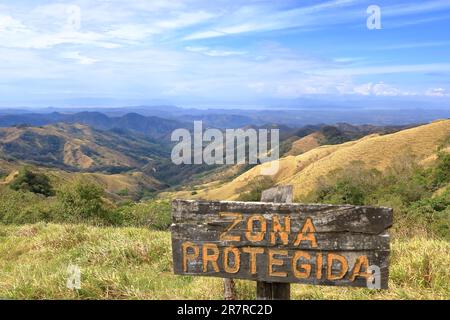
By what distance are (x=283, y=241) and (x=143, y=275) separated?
325 centimetres

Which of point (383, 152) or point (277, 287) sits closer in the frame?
point (277, 287)

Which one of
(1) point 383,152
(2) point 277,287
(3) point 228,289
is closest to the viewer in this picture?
(2) point 277,287

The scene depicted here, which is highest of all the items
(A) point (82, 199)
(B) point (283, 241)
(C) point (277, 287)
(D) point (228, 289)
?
(B) point (283, 241)

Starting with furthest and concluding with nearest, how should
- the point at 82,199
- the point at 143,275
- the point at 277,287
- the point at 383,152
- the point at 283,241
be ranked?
the point at 383,152 → the point at 82,199 → the point at 143,275 → the point at 277,287 → the point at 283,241

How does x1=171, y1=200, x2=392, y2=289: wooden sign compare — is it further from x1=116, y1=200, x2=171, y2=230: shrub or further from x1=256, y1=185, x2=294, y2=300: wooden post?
x1=116, y1=200, x2=171, y2=230: shrub

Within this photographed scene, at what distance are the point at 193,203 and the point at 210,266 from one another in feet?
2.22

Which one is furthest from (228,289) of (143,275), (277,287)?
(143,275)

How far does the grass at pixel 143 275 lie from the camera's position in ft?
18.8

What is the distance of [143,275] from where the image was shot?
6895mm

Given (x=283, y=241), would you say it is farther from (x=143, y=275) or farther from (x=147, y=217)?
(x=147, y=217)

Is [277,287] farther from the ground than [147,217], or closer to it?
farther from the ground

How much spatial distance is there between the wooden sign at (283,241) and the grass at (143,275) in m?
1.17
